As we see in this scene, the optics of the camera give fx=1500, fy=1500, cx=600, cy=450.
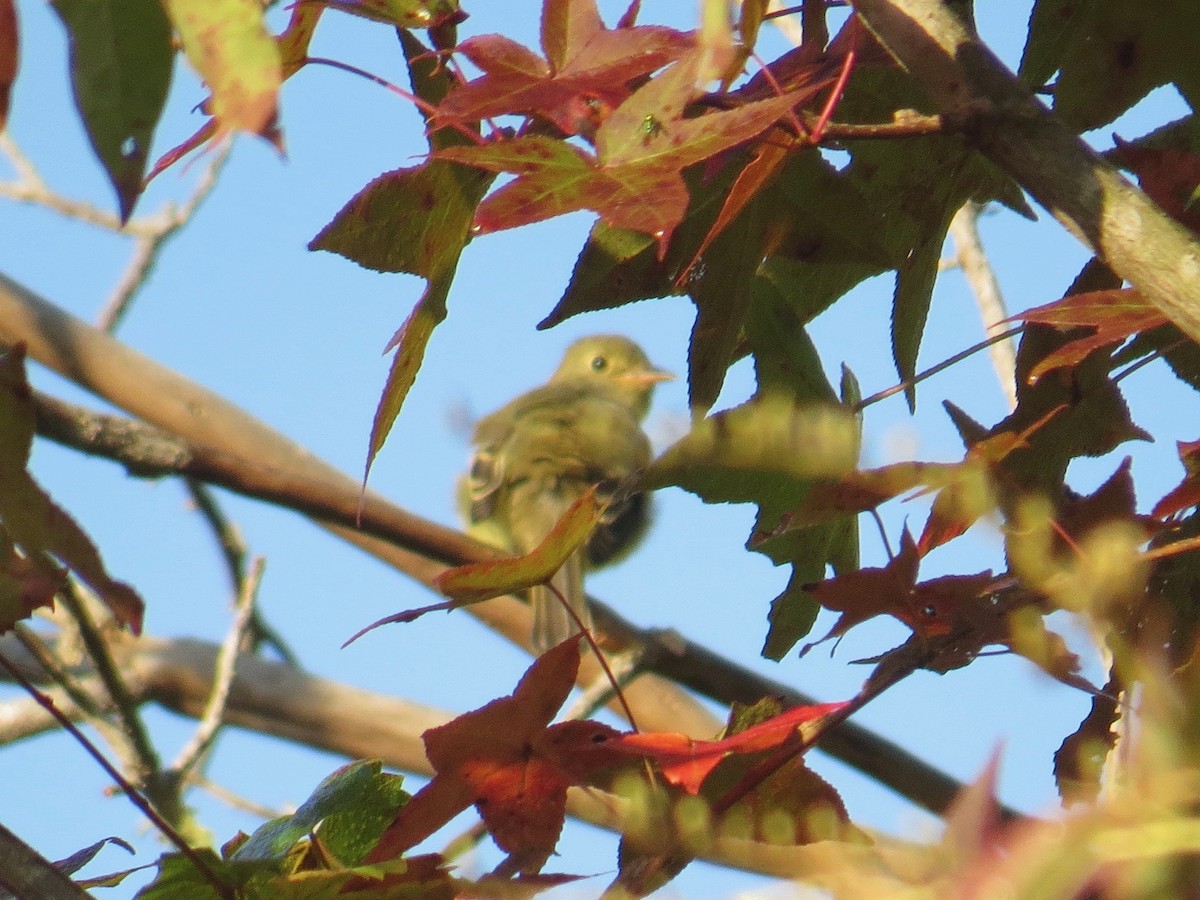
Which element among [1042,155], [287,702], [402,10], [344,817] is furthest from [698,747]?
[287,702]

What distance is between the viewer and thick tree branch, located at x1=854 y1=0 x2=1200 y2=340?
0.68m

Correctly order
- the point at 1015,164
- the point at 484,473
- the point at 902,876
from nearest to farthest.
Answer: the point at 902,876
the point at 1015,164
the point at 484,473

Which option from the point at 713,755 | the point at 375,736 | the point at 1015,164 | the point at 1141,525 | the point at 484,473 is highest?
the point at 484,473

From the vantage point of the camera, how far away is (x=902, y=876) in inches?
16.8

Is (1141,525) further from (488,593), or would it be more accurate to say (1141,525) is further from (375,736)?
(375,736)

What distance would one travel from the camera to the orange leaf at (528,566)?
0.77 m

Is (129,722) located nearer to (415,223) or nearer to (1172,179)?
(415,223)

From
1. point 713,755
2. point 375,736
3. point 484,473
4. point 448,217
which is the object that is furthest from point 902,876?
point 484,473

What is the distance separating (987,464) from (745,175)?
20 cm

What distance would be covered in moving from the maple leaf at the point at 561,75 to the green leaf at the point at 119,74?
276 millimetres

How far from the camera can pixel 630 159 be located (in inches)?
28.5

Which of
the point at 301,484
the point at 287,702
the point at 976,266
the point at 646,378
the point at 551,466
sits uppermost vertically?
the point at 646,378

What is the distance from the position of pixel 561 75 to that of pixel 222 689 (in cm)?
203

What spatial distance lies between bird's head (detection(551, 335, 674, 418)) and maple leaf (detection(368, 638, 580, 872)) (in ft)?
14.7
